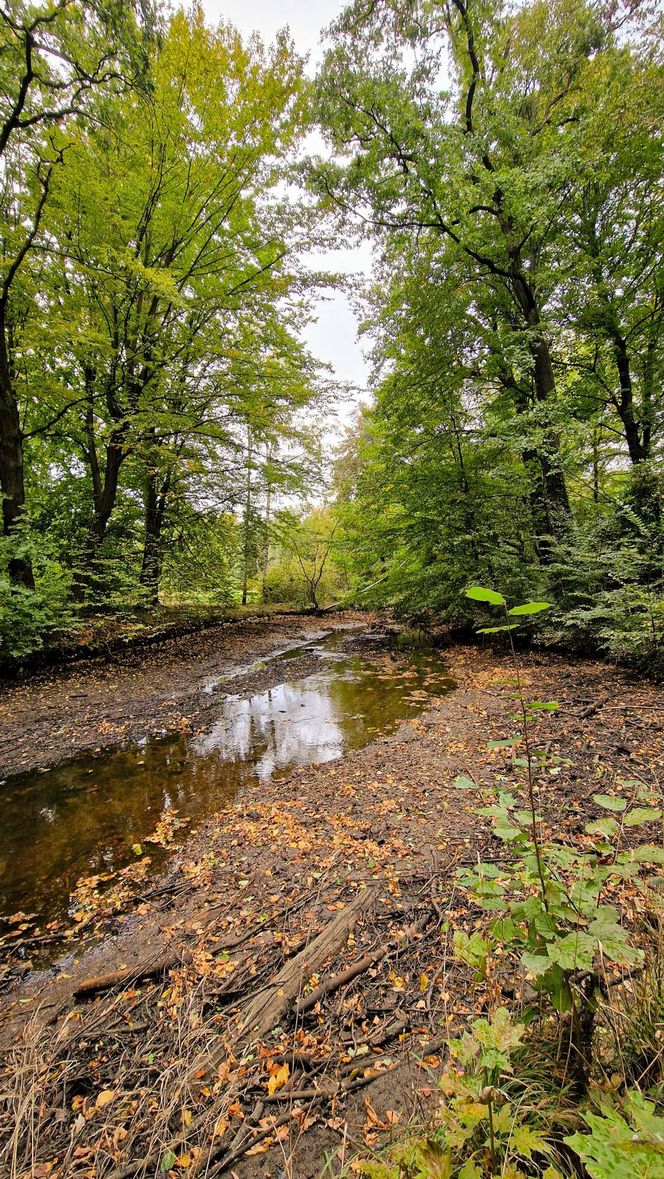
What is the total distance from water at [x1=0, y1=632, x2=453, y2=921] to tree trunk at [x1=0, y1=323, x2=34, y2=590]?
387 centimetres

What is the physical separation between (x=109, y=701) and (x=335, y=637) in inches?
319

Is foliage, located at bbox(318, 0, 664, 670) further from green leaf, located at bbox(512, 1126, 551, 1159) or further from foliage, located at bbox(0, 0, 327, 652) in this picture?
green leaf, located at bbox(512, 1126, 551, 1159)

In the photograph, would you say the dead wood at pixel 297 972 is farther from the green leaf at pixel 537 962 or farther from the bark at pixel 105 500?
the bark at pixel 105 500

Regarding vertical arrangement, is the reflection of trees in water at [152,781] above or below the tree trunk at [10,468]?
below

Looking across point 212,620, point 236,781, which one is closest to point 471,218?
point 236,781

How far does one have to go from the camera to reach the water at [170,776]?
323 cm

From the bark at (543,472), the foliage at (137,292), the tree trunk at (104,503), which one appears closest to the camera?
the foliage at (137,292)

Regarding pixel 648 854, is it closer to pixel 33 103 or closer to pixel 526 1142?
pixel 526 1142

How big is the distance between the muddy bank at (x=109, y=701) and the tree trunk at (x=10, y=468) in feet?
6.20

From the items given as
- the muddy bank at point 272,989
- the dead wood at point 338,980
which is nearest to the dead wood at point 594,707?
the muddy bank at point 272,989

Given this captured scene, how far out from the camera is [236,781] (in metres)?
4.46

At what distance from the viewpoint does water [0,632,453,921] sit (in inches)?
127

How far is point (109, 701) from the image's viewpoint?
6.48 meters

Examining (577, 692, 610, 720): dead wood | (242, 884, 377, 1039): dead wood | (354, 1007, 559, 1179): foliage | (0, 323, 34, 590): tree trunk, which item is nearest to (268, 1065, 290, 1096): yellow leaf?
(242, 884, 377, 1039): dead wood
